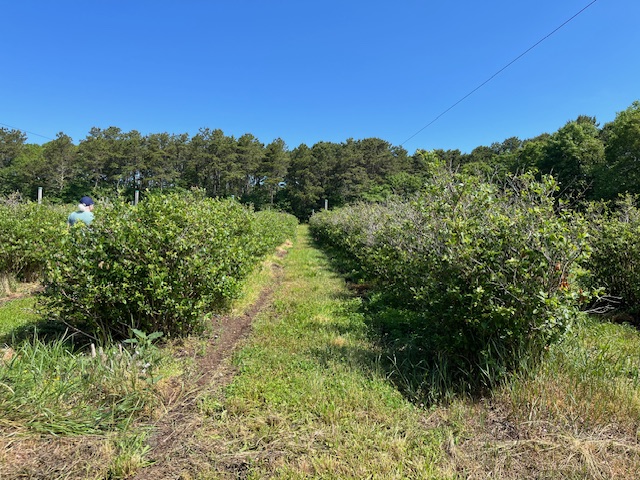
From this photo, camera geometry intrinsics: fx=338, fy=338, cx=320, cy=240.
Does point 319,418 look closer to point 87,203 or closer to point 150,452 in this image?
point 150,452

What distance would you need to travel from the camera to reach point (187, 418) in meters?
2.66

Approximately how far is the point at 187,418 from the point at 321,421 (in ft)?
3.46

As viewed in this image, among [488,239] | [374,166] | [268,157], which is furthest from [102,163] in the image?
[488,239]

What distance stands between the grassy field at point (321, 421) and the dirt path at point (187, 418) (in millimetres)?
17

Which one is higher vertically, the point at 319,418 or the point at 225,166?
the point at 225,166

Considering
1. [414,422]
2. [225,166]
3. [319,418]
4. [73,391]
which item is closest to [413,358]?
[414,422]

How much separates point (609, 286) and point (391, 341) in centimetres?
418

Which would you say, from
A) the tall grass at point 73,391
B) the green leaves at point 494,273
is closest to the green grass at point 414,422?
the green leaves at point 494,273

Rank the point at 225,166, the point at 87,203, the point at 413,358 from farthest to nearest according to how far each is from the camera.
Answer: the point at 225,166
the point at 87,203
the point at 413,358

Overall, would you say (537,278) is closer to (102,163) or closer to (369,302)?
(369,302)

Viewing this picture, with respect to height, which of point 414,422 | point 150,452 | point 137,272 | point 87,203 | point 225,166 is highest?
point 225,166

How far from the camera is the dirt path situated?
2137 millimetres

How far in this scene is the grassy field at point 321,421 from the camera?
6.81ft

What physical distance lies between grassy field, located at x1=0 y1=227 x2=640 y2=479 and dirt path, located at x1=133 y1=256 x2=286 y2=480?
0.05ft
